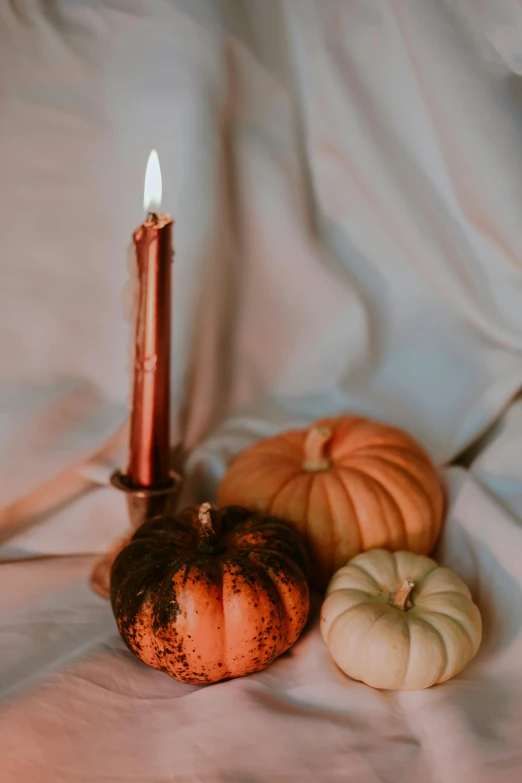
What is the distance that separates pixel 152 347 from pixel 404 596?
0.39 meters

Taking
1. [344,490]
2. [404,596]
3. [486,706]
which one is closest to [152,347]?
[344,490]

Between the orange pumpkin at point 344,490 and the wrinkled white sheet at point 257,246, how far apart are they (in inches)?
2.7

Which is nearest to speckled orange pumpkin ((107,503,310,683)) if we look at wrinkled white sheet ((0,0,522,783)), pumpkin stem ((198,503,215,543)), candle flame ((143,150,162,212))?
pumpkin stem ((198,503,215,543))

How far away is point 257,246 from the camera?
3.62 feet

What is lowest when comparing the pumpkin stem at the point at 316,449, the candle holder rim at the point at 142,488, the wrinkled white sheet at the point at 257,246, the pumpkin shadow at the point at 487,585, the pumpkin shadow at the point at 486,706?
the pumpkin shadow at the point at 486,706

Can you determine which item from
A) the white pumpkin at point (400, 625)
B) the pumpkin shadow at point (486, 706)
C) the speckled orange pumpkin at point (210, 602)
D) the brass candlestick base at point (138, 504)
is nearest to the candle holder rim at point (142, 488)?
the brass candlestick base at point (138, 504)

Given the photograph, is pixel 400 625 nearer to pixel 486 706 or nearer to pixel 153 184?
pixel 486 706

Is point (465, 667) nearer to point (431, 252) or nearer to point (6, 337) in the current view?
point (431, 252)

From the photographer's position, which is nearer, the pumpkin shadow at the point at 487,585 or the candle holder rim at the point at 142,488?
the pumpkin shadow at the point at 487,585

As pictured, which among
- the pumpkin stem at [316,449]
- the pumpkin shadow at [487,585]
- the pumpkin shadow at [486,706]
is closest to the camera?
the pumpkin shadow at [486,706]

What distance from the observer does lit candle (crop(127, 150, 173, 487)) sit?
0.85 metres

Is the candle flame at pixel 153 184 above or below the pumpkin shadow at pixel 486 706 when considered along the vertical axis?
above

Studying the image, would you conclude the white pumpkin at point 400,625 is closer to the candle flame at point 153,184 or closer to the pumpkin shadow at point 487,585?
the pumpkin shadow at point 487,585

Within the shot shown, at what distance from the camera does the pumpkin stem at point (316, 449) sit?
35.0 inches
